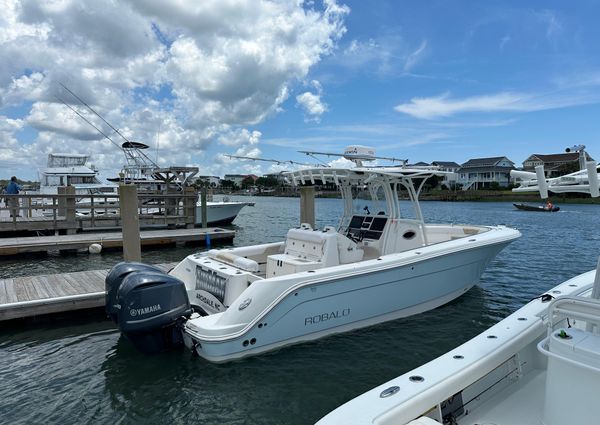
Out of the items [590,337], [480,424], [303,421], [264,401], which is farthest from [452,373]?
[264,401]

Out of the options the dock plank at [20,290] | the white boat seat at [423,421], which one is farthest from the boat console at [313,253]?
the dock plank at [20,290]

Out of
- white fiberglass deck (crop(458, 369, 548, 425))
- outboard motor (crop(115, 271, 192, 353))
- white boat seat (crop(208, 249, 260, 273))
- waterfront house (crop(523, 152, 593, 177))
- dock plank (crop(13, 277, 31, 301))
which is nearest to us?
white fiberglass deck (crop(458, 369, 548, 425))

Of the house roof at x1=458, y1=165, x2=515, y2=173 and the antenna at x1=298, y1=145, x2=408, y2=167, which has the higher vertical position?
the house roof at x1=458, y1=165, x2=515, y2=173

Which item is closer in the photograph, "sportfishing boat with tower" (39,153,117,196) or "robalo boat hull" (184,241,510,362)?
"robalo boat hull" (184,241,510,362)

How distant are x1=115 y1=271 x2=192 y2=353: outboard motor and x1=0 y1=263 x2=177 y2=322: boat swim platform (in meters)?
2.75

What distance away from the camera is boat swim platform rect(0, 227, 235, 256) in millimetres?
13656

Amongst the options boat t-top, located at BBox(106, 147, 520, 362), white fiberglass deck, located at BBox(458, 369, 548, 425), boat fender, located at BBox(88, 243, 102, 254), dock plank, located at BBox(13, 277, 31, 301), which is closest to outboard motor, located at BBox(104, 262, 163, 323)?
boat t-top, located at BBox(106, 147, 520, 362)

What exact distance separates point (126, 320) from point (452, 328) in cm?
511

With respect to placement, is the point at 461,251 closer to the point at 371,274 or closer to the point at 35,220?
the point at 371,274

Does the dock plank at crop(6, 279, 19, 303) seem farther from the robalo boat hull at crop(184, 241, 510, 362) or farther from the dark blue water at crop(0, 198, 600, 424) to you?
the robalo boat hull at crop(184, 241, 510, 362)

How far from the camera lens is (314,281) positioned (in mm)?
5945

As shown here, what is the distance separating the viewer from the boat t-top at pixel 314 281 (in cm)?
542

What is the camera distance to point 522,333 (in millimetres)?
3648

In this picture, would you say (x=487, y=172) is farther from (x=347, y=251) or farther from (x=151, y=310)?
(x=151, y=310)
